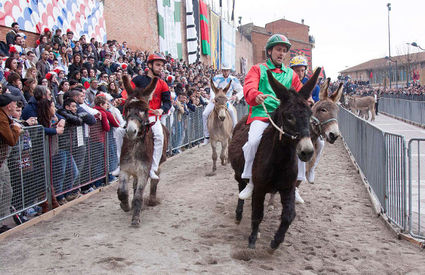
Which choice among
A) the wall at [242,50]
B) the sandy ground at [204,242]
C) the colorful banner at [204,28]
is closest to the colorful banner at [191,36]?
the colorful banner at [204,28]

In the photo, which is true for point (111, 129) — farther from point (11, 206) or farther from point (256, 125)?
point (256, 125)

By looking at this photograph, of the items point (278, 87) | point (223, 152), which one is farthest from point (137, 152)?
point (223, 152)

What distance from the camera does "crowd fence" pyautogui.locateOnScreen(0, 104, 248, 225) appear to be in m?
5.77

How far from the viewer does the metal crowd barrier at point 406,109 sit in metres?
22.8

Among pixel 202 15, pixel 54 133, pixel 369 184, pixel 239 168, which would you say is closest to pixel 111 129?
pixel 54 133

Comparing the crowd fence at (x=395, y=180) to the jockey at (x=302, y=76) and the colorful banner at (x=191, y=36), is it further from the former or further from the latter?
the colorful banner at (x=191, y=36)

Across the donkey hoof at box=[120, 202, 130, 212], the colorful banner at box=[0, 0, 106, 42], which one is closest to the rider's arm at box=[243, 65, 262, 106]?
the donkey hoof at box=[120, 202, 130, 212]

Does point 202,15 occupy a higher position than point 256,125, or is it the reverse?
point 202,15

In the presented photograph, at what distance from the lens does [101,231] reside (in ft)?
18.9

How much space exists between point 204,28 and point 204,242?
103ft

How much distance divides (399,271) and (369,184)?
409cm

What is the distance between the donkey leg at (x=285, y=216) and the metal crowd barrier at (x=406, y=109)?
66.5ft

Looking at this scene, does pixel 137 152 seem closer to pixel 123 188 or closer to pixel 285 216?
pixel 123 188

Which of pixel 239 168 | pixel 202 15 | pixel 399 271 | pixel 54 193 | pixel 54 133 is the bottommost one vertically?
pixel 399 271
